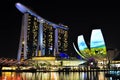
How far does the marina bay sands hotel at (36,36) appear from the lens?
376 ft

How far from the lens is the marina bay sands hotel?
114562 millimetres

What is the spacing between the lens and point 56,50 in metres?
144

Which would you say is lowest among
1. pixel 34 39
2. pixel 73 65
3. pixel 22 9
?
pixel 73 65

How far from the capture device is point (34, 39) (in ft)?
399

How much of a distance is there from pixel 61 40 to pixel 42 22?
25.2m

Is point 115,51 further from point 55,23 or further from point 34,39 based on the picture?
point 55,23

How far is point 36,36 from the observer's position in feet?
404

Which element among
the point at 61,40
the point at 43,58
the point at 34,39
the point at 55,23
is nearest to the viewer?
the point at 43,58

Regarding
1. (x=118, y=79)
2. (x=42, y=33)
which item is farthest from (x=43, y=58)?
(x=118, y=79)

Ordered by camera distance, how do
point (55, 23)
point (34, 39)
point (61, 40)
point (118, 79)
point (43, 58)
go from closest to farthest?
point (118, 79), point (43, 58), point (34, 39), point (55, 23), point (61, 40)

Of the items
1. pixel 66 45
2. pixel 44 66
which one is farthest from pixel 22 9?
pixel 66 45

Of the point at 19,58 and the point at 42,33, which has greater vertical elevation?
the point at 42,33

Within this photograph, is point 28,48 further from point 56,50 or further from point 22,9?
point 56,50

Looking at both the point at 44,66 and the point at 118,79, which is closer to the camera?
the point at 118,79
